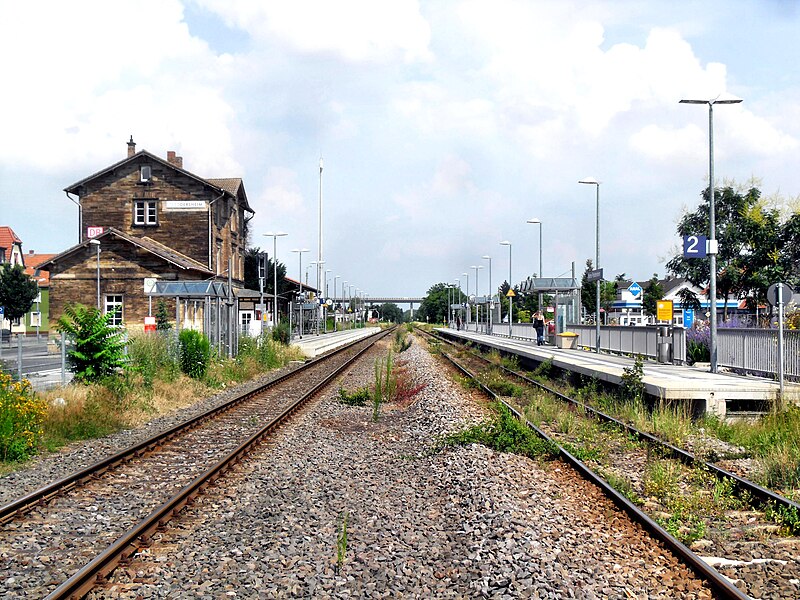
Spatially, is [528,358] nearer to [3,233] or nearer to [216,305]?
[216,305]

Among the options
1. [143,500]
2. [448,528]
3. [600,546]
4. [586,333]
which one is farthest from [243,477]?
[586,333]

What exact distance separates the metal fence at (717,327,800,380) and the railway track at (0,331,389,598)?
11092mm

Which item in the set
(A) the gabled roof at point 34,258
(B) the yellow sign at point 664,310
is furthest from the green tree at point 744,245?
(A) the gabled roof at point 34,258

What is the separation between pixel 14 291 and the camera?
62781 mm

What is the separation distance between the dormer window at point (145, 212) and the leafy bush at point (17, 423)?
131 ft

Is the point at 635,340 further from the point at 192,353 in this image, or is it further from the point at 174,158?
the point at 174,158

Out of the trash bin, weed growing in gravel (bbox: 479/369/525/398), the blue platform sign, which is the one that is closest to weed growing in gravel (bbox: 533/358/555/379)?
weed growing in gravel (bbox: 479/369/525/398)

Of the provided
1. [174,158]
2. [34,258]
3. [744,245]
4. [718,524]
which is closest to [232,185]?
[174,158]

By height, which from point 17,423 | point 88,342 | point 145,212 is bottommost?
point 17,423

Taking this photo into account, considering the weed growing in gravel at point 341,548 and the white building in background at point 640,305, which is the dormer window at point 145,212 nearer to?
the white building in background at point 640,305

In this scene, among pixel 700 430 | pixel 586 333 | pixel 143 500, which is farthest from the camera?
pixel 586 333

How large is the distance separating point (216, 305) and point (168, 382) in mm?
8983

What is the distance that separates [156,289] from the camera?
93.7ft

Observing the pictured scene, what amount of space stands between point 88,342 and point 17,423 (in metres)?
5.11
